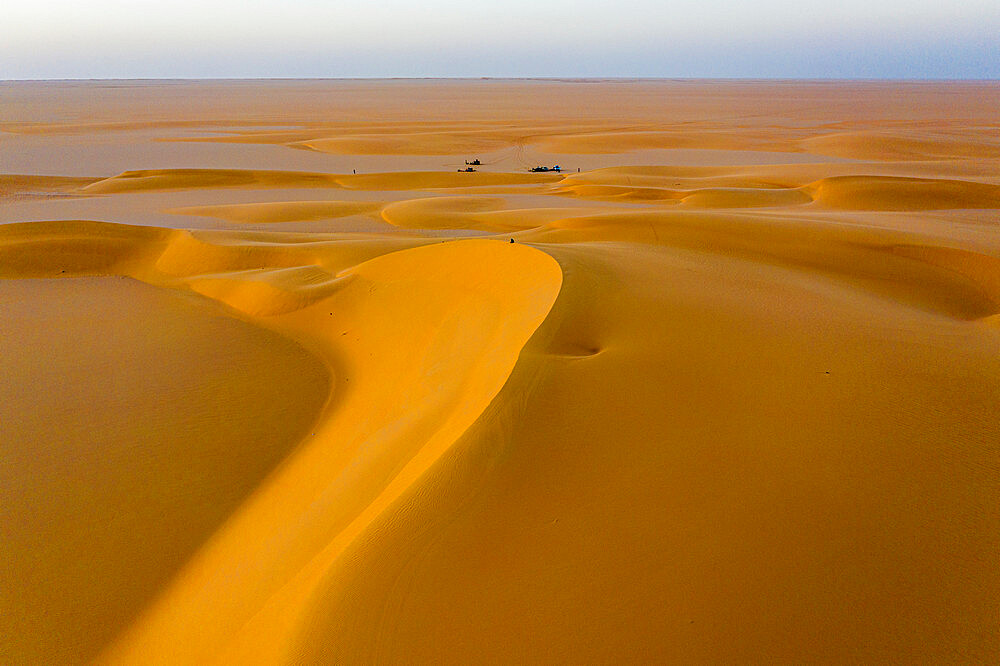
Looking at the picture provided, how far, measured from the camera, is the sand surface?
9.86 ft

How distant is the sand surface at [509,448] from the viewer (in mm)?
3006

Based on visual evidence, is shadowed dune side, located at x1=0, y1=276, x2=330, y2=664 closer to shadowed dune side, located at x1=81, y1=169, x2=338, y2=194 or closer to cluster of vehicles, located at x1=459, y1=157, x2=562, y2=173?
shadowed dune side, located at x1=81, y1=169, x2=338, y2=194

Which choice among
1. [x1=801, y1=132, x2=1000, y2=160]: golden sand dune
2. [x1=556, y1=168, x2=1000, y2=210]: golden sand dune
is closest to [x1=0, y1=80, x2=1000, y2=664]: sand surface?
[x1=556, y1=168, x2=1000, y2=210]: golden sand dune

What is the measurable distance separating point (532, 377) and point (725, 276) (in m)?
4.08

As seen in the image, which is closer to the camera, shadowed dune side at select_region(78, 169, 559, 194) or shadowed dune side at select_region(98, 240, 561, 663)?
shadowed dune side at select_region(98, 240, 561, 663)

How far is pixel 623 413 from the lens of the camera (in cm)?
437

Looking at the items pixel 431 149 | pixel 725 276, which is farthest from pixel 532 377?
pixel 431 149

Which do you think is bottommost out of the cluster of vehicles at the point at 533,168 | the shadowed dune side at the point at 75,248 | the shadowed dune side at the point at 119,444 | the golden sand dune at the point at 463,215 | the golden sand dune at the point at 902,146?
the shadowed dune side at the point at 119,444

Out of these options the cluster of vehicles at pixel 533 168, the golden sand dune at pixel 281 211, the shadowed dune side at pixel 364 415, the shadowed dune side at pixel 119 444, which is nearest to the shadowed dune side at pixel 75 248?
the shadowed dune side at pixel 119 444

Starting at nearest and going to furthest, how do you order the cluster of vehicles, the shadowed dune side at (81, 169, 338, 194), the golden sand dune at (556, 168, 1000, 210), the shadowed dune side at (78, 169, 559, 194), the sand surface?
the sand surface
the golden sand dune at (556, 168, 1000, 210)
the shadowed dune side at (81, 169, 338, 194)
the shadowed dune side at (78, 169, 559, 194)
the cluster of vehicles

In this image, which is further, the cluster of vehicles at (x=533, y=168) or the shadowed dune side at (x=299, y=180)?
the cluster of vehicles at (x=533, y=168)

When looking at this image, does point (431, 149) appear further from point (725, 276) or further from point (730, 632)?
point (730, 632)

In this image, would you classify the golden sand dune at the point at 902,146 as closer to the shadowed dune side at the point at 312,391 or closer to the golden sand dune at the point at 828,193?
the golden sand dune at the point at 828,193

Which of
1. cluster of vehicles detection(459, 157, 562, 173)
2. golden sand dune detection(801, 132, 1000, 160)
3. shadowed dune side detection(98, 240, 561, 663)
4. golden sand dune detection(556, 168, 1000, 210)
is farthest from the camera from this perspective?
golden sand dune detection(801, 132, 1000, 160)
